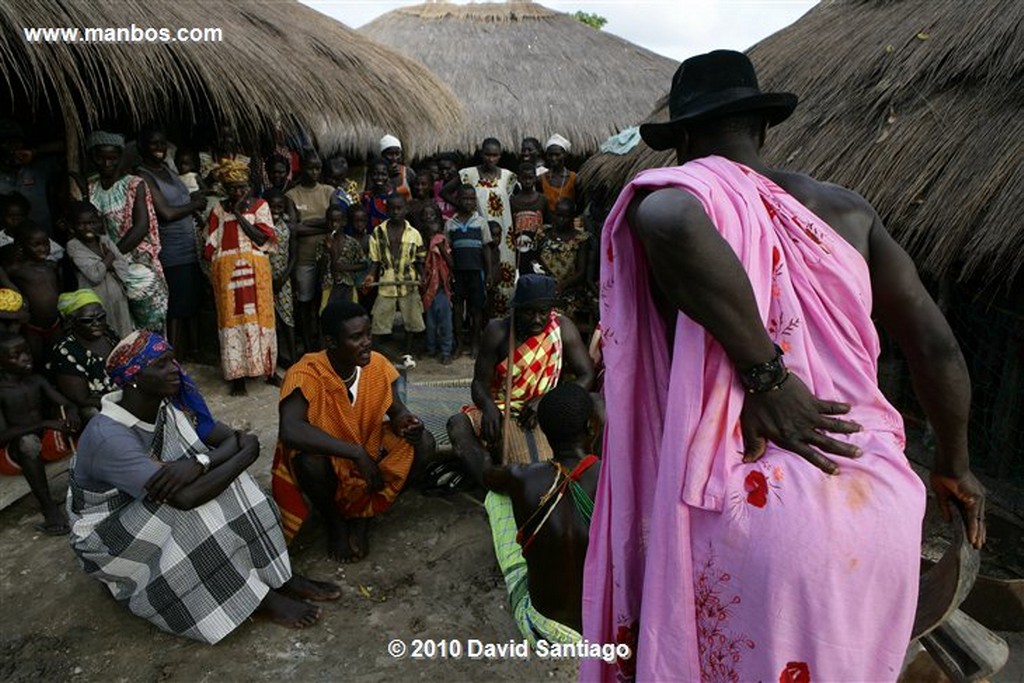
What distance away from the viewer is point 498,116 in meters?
11.4

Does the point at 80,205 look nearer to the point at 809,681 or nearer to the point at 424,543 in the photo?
the point at 424,543

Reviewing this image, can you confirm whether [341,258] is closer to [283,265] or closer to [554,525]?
[283,265]

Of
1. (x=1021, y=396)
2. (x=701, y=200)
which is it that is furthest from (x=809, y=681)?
(x=1021, y=396)

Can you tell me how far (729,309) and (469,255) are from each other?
5.96 metres

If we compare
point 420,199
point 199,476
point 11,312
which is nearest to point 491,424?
point 199,476

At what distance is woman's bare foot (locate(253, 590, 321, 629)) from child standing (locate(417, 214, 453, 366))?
13.1 ft

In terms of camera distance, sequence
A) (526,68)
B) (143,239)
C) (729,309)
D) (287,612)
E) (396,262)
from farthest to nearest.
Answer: (526,68), (396,262), (143,239), (287,612), (729,309)

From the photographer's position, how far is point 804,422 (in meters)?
1.28

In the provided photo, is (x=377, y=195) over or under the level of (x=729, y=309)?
under

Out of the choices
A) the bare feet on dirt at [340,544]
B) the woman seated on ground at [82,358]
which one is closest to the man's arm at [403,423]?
the bare feet on dirt at [340,544]

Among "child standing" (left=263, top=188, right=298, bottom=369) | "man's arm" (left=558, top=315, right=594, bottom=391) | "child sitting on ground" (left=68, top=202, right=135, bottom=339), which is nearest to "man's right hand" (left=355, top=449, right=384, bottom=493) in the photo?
"man's arm" (left=558, top=315, right=594, bottom=391)

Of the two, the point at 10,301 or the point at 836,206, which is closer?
the point at 836,206

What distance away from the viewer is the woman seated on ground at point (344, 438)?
11.4 feet
